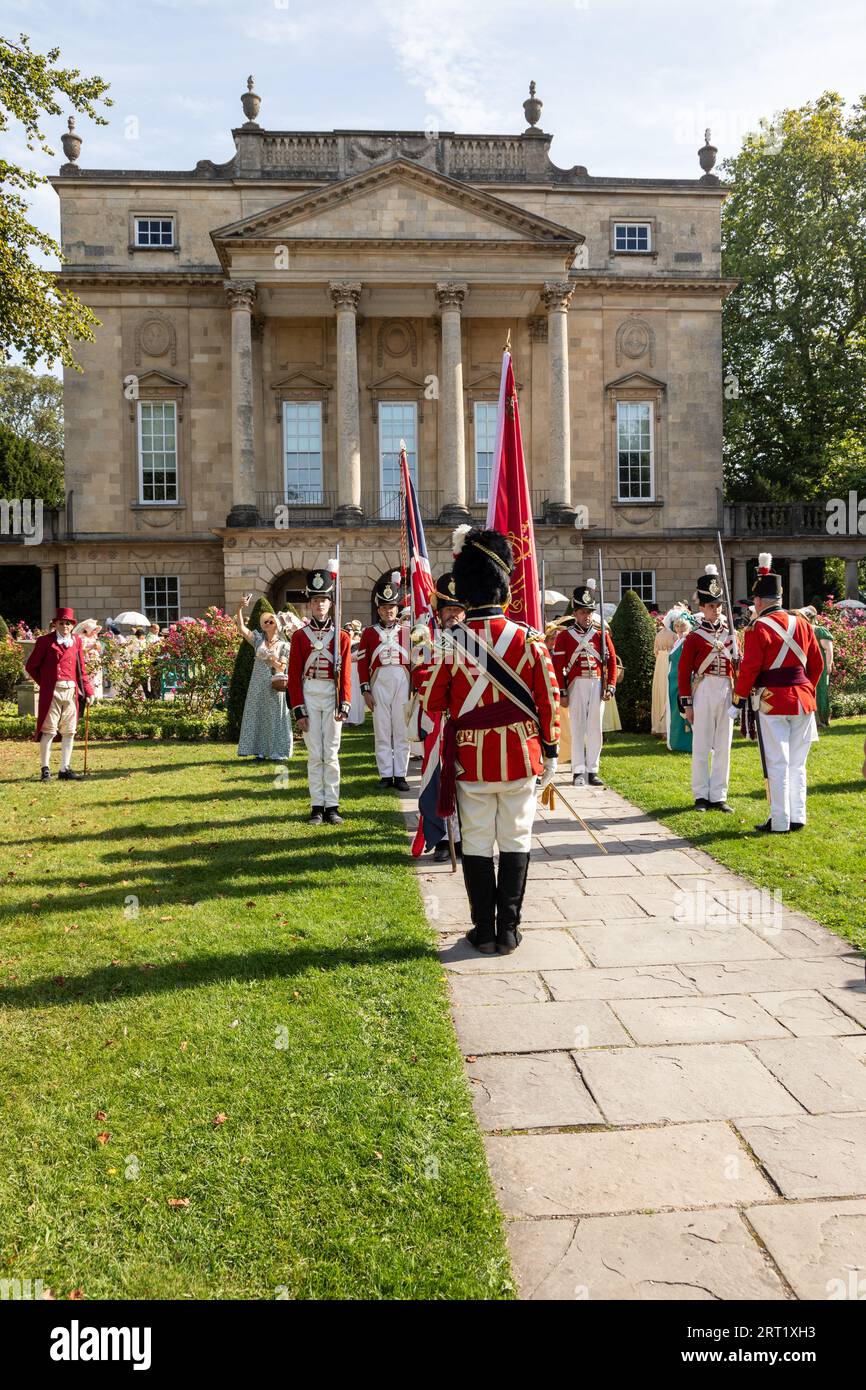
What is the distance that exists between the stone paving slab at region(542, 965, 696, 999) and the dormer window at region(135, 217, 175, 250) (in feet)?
112

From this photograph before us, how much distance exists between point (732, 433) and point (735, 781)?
32.7 meters

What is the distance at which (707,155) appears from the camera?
36.4m

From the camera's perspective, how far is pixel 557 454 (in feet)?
105

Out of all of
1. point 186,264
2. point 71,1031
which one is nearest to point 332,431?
point 186,264

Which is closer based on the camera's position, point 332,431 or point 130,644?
point 130,644

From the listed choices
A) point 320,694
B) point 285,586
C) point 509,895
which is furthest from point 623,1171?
point 285,586

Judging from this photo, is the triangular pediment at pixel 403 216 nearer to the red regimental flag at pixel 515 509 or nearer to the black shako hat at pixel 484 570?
the red regimental flag at pixel 515 509

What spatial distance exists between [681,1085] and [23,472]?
4376 cm

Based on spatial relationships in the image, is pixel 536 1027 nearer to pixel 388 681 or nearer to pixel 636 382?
pixel 388 681

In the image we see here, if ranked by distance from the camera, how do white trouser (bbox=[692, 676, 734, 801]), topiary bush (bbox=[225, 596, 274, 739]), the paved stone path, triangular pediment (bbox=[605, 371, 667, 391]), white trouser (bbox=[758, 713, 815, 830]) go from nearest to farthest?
the paved stone path < white trouser (bbox=[758, 713, 815, 830]) < white trouser (bbox=[692, 676, 734, 801]) < topiary bush (bbox=[225, 596, 274, 739]) < triangular pediment (bbox=[605, 371, 667, 391])

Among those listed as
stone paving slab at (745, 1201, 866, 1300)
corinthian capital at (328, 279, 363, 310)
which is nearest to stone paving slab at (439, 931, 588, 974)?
stone paving slab at (745, 1201, 866, 1300)

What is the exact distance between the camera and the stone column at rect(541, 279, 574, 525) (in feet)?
104

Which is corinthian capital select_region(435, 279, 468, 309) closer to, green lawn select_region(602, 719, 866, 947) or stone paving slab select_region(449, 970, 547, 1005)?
green lawn select_region(602, 719, 866, 947)

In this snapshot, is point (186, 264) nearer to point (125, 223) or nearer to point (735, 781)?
point (125, 223)
